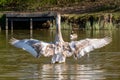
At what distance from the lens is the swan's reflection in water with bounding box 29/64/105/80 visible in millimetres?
19156

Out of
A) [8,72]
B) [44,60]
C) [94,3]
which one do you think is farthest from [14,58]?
[94,3]

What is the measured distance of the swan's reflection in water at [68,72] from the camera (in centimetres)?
1916

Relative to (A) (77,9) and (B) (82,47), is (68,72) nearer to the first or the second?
(B) (82,47)

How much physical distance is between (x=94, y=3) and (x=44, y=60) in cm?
5111

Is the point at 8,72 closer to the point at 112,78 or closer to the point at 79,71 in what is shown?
the point at 79,71

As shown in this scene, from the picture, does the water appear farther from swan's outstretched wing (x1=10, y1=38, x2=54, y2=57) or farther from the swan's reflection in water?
swan's outstretched wing (x1=10, y1=38, x2=54, y2=57)

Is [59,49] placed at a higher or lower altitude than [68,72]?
higher

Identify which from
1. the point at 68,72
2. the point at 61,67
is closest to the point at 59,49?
the point at 61,67

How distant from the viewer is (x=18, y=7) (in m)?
78.6

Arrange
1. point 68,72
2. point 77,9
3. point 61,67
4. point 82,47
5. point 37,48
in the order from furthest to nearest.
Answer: point 77,9 < point 82,47 < point 37,48 < point 61,67 < point 68,72

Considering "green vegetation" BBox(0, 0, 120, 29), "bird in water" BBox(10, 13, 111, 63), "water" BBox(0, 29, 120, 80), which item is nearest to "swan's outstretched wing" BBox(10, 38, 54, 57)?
"bird in water" BBox(10, 13, 111, 63)

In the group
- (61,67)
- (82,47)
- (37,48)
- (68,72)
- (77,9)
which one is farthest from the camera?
(77,9)

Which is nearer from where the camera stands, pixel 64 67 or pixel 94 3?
pixel 64 67

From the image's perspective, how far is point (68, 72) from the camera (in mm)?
20641
